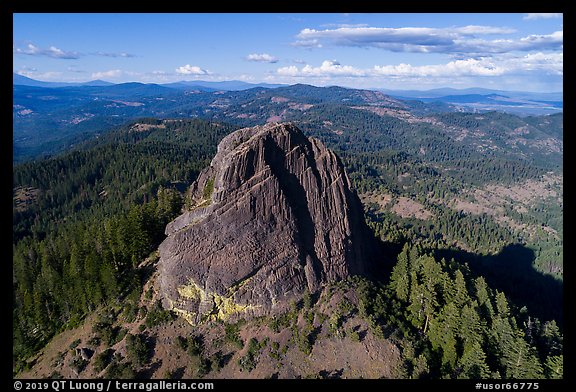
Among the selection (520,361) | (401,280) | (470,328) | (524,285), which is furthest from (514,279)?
(520,361)

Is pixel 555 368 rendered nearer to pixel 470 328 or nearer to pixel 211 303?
pixel 470 328

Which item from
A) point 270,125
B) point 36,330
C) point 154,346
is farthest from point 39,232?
point 270,125

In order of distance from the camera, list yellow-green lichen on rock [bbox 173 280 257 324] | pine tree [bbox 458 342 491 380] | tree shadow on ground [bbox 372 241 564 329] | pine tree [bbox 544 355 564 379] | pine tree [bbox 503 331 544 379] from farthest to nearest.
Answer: tree shadow on ground [bbox 372 241 564 329], yellow-green lichen on rock [bbox 173 280 257 324], pine tree [bbox 458 342 491 380], pine tree [bbox 503 331 544 379], pine tree [bbox 544 355 564 379]

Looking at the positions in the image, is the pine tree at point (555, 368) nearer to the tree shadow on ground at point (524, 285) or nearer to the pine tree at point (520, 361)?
the pine tree at point (520, 361)

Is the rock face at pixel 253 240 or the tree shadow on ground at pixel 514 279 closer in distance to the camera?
the rock face at pixel 253 240

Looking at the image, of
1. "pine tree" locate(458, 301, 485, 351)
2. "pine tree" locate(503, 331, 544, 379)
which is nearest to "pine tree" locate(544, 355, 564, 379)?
"pine tree" locate(503, 331, 544, 379)

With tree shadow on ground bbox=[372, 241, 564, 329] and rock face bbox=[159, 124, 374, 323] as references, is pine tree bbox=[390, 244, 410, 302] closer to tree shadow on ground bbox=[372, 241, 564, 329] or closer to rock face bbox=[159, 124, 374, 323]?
tree shadow on ground bbox=[372, 241, 564, 329]

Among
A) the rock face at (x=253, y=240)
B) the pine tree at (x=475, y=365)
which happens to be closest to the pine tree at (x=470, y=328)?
the pine tree at (x=475, y=365)
